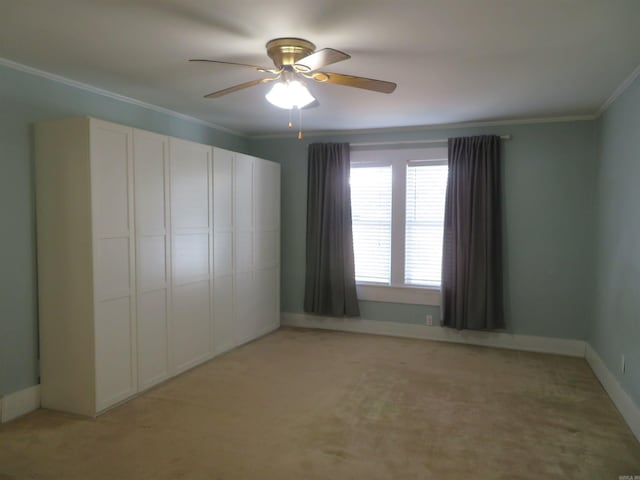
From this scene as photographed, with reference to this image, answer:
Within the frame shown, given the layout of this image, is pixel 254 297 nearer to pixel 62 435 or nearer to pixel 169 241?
pixel 169 241

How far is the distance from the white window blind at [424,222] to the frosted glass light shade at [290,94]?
258 cm

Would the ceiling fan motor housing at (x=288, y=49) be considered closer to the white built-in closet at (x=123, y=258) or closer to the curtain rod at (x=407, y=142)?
the white built-in closet at (x=123, y=258)

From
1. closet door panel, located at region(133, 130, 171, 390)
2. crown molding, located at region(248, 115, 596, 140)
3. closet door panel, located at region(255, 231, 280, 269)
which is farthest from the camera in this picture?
closet door panel, located at region(255, 231, 280, 269)

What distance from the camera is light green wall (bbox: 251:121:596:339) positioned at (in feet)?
14.7

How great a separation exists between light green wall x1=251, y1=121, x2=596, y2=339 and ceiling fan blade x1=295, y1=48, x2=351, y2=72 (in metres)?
2.91

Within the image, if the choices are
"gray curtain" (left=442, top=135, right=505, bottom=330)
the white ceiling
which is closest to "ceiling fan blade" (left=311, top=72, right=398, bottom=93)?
the white ceiling

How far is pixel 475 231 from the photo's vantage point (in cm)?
471

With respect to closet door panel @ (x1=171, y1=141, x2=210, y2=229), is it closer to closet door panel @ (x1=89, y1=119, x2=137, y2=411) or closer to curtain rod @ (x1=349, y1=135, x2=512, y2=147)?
closet door panel @ (x1=89, y1=119, x2=137, y2=411)

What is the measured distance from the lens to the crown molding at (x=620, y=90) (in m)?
3.02

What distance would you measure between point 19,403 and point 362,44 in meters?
3.35

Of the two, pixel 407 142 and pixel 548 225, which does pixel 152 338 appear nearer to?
pixel 407 142

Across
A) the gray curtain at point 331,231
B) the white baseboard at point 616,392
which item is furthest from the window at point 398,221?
the white baseboard at point 616,392

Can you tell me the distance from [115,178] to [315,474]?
240cm

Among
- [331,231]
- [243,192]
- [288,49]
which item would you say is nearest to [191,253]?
[243,192]
